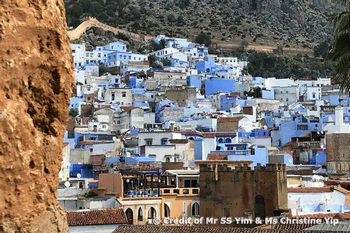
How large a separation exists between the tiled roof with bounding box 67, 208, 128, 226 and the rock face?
2075 centimetres

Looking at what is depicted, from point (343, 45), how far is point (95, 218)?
1713 cm

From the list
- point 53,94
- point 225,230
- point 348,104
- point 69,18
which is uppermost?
point 69,18

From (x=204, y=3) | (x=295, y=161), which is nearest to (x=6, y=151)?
(x=295, y=161)

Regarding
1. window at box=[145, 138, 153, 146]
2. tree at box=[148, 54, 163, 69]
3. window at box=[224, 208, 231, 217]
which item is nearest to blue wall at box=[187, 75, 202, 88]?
tree at box=[148, 54, 163, 69]

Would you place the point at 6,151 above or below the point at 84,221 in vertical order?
above

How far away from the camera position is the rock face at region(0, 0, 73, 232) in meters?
4.11

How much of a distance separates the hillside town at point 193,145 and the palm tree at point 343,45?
41.4 feet

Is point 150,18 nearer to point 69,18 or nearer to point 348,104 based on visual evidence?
point 69,18

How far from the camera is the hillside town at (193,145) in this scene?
101 ft

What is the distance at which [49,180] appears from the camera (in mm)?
4473

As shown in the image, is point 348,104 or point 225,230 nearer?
point 225,230

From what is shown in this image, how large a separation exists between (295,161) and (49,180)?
4860cm

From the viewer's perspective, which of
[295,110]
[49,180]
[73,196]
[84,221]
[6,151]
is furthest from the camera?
[295,110]

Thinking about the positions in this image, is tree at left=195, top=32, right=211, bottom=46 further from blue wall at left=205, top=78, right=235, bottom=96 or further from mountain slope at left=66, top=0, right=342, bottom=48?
blue wall at left=205, top=78, right=235, bottom=96
